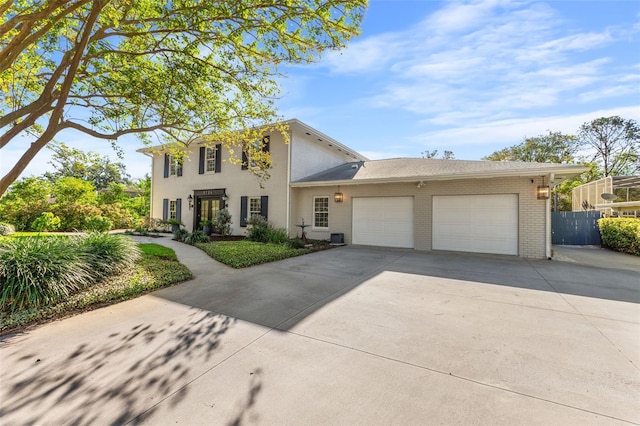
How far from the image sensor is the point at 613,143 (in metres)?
24.0

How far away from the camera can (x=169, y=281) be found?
5301 millimetres

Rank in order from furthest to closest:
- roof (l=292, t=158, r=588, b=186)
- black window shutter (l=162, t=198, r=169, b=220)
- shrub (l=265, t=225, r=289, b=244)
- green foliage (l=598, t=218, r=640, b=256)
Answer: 1. black window shutter (l=162, t=198, r=169, b=220)
2. shrub (l=265, t=225, r=289, b=244)
3. green foliage (l=598, t=218, r=640, b=256)
4. roof (l=292, t=158, r=588, b=186)

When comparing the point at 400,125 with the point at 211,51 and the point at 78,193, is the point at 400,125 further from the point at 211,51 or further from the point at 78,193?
the point at 78,193

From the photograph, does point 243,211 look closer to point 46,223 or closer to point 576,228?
point 46,223

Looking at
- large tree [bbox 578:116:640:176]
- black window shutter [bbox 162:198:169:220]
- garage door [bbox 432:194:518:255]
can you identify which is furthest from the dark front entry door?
large tree [bbox 578:116:640:176]

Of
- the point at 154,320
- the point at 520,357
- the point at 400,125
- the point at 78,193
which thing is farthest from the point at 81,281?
the point at 78,193

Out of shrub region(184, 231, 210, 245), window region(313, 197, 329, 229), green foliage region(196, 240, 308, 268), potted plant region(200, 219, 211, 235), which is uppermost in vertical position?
window region(313, 197, 329, 229)

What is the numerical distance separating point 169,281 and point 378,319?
13.7 feet

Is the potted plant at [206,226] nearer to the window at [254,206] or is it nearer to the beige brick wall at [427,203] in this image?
the window at [254,206]

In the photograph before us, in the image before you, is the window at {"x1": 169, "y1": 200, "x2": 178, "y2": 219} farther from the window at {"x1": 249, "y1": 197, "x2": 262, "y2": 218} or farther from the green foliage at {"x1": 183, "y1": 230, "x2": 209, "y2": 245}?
the window at {"x1": 249, "y1": 197, "x2": 262, "y2": 218}

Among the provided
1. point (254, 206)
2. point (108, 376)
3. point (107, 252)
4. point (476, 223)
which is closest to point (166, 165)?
point (254, 206)

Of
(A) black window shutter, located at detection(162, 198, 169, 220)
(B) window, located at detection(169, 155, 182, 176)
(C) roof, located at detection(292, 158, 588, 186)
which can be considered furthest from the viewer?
(A) black window shutter, located at detection(162, 198, 169, 220)

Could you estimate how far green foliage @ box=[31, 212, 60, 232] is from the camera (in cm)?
1341

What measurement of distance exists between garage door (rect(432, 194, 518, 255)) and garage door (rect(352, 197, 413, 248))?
1.01 meters
